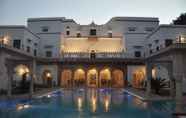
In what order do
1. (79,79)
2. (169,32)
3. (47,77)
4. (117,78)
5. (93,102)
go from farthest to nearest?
(79,79), (117,78), (47,77), (169,32), (93,102)

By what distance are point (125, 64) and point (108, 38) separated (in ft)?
21.6

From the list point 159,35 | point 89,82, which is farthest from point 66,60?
point 159,35

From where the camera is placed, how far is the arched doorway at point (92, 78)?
136 feet

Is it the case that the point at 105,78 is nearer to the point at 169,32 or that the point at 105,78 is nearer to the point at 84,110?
the point at 169,32

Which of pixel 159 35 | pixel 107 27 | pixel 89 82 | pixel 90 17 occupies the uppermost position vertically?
pixel 90 17

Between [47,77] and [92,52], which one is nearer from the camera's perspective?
[47,77]

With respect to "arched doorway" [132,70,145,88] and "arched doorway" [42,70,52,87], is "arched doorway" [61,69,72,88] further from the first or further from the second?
"arched doorway" [132,70,145,88]

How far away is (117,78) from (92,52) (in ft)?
20.1

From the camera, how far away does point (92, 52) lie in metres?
43.2

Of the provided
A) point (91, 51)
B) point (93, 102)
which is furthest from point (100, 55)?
point (93, 102)

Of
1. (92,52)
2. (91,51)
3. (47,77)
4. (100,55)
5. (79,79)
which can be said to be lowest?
(79,79)

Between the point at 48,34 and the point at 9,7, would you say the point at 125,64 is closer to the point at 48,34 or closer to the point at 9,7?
the point at 48,34

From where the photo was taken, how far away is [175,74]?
1659cm

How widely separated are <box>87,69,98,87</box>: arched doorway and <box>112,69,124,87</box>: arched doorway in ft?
9.64
